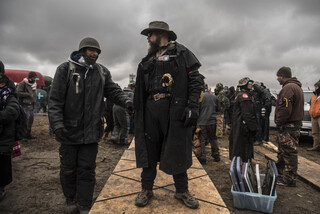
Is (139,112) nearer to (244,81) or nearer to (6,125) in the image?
(6,125)

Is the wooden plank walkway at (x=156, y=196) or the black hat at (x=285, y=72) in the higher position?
the black hat at (x=285, y=72)

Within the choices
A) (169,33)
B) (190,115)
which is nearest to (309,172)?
(190,115)

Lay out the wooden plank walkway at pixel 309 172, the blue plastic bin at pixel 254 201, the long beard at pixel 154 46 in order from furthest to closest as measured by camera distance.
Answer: the wooden plank walkway at pixel 309 172 → the blue plastic bin at pixel 254 201 → the long beard at pixel 154 46

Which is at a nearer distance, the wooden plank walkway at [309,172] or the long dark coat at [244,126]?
the wooden plank walkway at [309,172]

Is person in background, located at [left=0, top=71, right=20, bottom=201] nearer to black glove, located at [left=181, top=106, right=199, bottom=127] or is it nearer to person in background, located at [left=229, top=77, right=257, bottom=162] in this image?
A: black glove, located at [left=181, top=106, right=199, bottom=127]


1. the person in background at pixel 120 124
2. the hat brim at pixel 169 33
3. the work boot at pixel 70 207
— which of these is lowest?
the work boot at pixel 70 207

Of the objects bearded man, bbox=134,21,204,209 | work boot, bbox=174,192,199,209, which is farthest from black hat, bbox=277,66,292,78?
work boot, bbox=174,192,199,209

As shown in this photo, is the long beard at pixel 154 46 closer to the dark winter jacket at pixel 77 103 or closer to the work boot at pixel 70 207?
the dark winter jacket at pixel 77 103

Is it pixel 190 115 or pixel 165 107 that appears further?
pixel 165 107

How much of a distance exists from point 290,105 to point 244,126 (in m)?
0.95

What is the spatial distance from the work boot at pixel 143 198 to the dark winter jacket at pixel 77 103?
2.87 ft

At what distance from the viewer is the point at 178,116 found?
228 centimetres

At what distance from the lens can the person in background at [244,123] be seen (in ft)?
14.1

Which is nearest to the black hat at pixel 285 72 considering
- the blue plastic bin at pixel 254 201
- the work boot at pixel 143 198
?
the blue plastic bin at pixel 254 201
